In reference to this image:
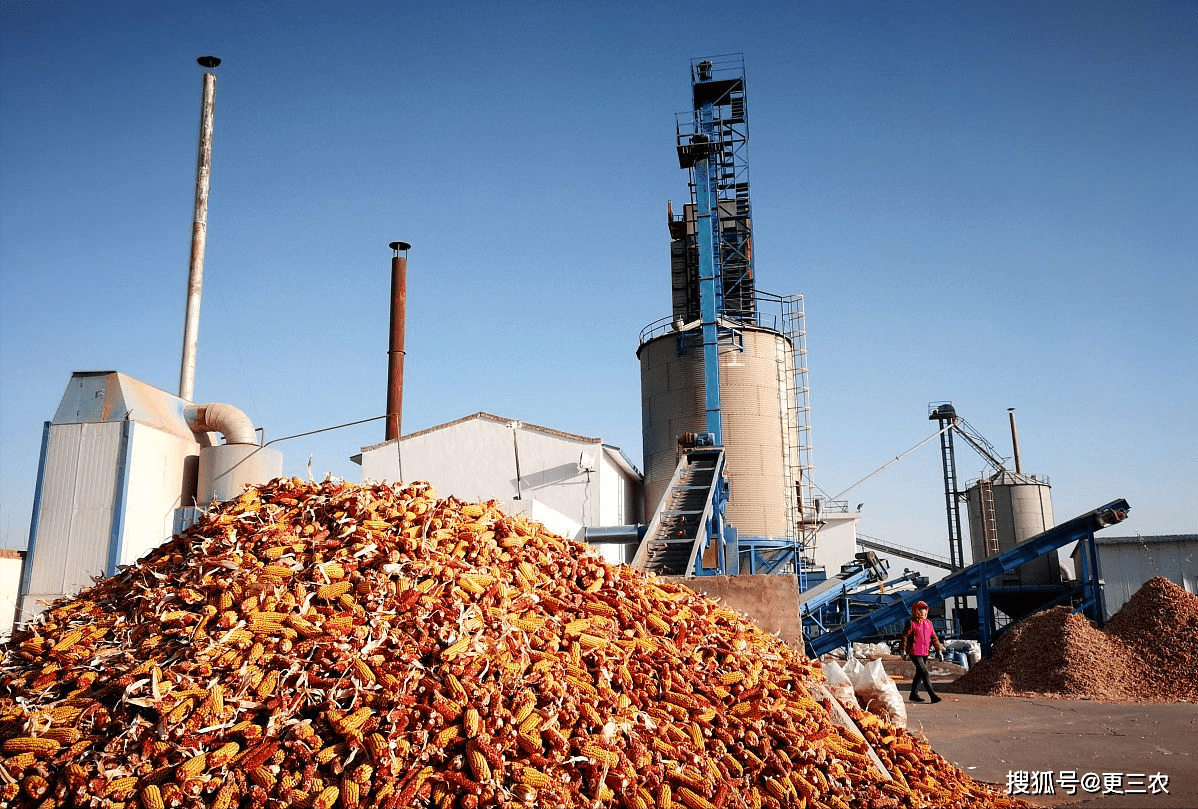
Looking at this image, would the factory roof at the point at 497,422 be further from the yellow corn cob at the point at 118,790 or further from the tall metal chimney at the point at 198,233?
the yellow corn cob at the point at 118,790

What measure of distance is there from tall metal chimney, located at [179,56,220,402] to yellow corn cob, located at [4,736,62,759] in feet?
40.3

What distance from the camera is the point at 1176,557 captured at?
19.0 m

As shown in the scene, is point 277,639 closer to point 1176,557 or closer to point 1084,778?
point 1084,778

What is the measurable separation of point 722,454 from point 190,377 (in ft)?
35.1

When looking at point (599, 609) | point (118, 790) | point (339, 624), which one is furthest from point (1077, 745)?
point (118, 790)

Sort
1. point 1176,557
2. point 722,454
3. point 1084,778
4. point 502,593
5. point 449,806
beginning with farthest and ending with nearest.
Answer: point 1176,557 < point 722,454 < point 1084,778 < point 502,593 < point 449,806

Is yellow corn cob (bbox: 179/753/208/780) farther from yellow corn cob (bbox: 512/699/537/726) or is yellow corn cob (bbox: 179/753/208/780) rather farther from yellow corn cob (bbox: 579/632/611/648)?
yellow corn cob (bbox: 579/632/611/648)

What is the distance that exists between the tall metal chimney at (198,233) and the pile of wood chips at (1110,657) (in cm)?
1471

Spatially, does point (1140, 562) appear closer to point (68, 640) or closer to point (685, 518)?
point (685, 518)

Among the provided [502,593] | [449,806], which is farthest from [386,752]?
[502,593]

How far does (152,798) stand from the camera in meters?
3.57

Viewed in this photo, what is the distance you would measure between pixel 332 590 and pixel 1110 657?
12.1m

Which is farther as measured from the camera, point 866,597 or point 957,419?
point 957,419

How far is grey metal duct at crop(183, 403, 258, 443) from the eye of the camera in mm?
11461
